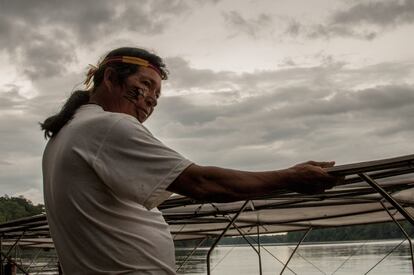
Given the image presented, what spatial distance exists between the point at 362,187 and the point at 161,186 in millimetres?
5362

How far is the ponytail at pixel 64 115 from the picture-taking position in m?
2.57

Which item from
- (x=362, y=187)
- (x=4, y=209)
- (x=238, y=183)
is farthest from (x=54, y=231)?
(x=4, y=209)

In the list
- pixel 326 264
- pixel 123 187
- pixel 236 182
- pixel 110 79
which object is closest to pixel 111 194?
pixel 123 187

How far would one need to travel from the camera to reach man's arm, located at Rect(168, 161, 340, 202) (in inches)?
86.8

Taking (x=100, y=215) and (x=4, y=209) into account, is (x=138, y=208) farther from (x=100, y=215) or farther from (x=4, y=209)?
(x=4, y=209)

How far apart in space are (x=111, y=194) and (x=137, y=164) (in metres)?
0.20

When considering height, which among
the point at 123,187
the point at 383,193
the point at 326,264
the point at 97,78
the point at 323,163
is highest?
the point at 326,264

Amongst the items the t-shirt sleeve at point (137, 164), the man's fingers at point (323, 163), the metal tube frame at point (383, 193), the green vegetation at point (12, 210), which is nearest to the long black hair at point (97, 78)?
the t-shirt sleeve at point (137, 164)

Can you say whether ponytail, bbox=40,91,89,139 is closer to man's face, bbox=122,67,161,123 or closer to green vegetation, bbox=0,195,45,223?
man's face, bbox=122,67,161,123

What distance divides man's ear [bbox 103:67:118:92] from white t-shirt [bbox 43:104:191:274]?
28 centimetres

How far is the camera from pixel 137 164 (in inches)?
85.7

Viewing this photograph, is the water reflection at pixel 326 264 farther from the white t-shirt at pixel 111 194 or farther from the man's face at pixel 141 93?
the white t-shirt at pixel 111 194

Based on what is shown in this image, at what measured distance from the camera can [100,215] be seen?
228 cm

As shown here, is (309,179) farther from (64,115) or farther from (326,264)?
(326,264)
